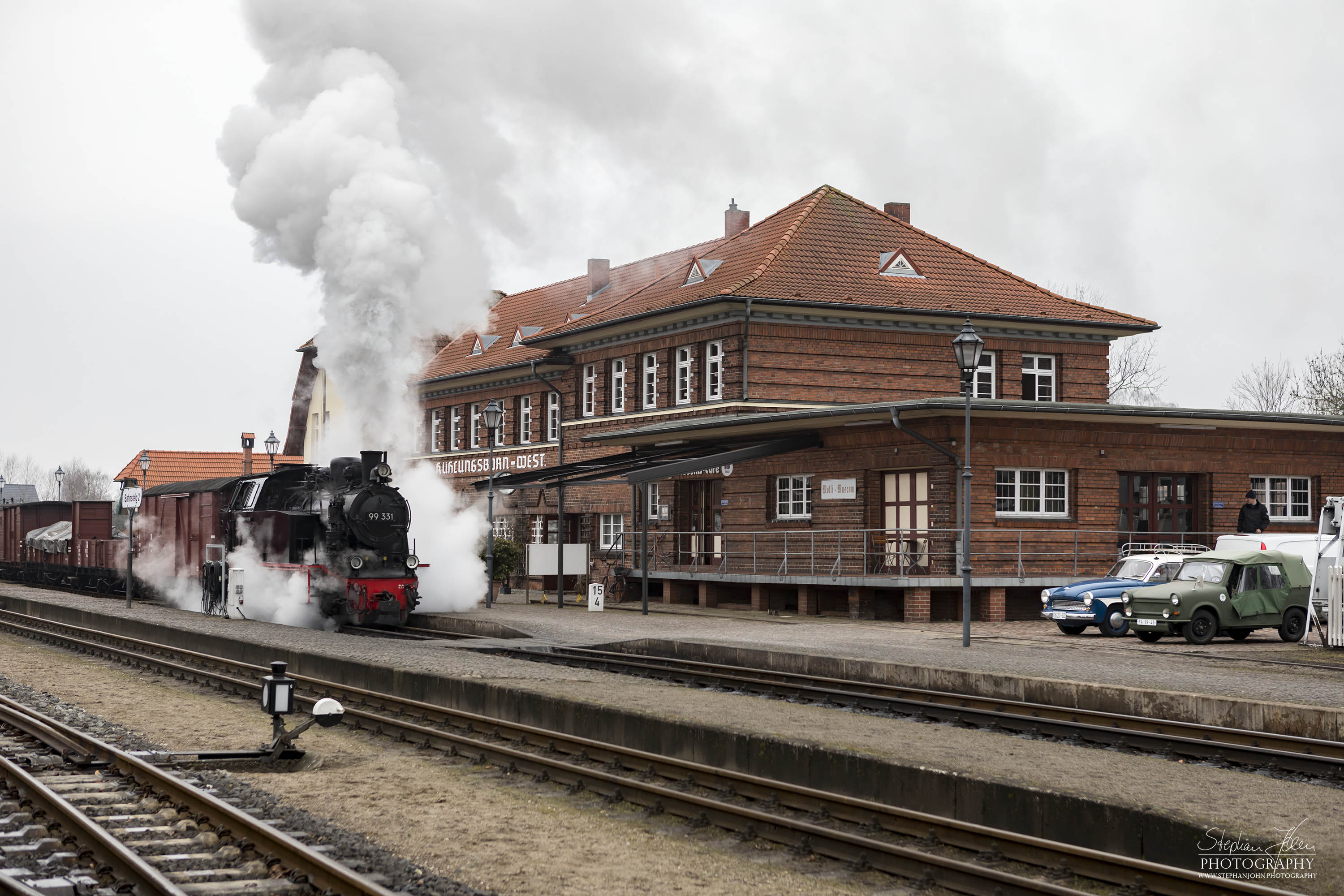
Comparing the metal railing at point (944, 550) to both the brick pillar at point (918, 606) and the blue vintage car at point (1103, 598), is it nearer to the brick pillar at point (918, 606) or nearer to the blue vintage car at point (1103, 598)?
the brick pillar at point (918, 606)

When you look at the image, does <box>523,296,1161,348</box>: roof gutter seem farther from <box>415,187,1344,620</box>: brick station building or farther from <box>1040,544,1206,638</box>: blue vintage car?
<box>1040,544,1206,638</box>: blue vintage car

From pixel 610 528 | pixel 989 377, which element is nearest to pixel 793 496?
pixel 989 377

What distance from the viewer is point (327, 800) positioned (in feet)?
33.1

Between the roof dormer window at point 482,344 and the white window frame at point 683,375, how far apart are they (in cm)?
1413

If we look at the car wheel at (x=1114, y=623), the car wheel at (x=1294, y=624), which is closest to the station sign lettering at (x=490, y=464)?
the car wheel at (x=1114, y=623)

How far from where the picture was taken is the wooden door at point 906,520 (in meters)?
27.0

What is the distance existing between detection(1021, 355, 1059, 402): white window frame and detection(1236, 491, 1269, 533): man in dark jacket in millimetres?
10142

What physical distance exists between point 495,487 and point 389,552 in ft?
20.9

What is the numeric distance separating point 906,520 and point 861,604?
193cm

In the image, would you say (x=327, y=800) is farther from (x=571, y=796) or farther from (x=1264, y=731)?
(x=1264, y=731)

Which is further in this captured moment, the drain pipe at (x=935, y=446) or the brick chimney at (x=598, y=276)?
the brick chimney at (x=598, y=276)

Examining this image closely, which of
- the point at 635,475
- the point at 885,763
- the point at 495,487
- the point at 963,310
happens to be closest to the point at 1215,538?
the point at 963,310

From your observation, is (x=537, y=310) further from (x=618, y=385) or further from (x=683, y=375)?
(x=683, y=375)

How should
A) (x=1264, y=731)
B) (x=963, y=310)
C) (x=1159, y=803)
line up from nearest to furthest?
(x=1159, y=803), (x=1264, y=731), (x=963, y=310)
